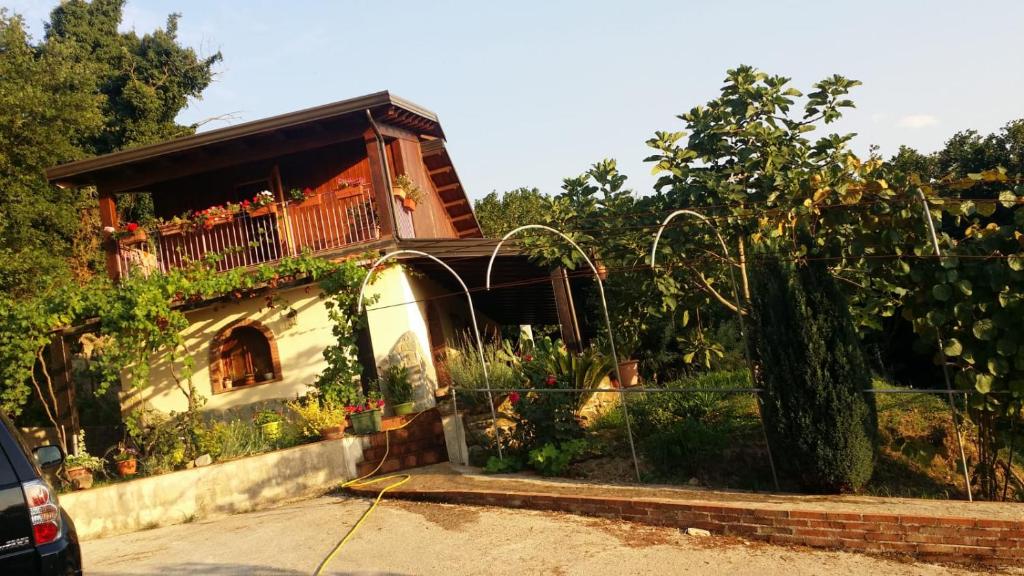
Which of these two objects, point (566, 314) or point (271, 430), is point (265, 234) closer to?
point (271, 430)

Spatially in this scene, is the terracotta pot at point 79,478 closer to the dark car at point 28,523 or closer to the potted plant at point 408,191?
the dark car at point 28,523

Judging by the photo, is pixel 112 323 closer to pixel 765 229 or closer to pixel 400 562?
pixel 400 562

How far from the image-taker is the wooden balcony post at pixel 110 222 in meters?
12.4

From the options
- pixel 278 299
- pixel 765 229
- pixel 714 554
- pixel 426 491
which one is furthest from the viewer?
pixel 278 299

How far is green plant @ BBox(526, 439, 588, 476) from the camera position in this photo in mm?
8664

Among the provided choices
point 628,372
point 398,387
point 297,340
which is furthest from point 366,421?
point 628,372

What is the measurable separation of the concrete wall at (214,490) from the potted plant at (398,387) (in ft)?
Result: 4.12

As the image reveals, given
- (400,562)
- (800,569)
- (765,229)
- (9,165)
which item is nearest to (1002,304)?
(765,229)

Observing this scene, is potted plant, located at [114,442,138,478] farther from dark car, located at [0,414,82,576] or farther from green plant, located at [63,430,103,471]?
dark car, located at [0,414,82,576]

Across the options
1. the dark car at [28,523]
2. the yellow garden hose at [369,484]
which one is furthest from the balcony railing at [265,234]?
the dark car at [28,523]

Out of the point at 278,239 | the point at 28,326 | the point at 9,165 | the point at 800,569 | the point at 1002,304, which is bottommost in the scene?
the point at 800,569

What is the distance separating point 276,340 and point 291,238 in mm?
1700

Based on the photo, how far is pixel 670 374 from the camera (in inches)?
543

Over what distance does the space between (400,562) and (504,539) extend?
2.95 feet
